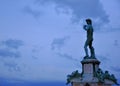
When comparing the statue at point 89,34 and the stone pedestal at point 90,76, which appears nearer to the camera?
the stone pedestal at point 90,76

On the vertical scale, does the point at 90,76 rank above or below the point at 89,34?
below

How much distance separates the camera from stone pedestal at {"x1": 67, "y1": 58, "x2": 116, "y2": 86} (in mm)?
29516

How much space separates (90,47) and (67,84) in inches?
153

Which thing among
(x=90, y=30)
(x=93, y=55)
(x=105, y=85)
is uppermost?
(x=90, y=30)

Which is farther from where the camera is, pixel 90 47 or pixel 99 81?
pixel 90 47

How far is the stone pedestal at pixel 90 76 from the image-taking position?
29516 millimetres

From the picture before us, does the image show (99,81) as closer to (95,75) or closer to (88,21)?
(95,75)

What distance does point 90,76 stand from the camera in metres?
29.9

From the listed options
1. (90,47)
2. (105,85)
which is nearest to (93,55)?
(90,47)

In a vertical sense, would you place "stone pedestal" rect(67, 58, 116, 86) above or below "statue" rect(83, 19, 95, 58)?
below

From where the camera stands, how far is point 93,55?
3084 centimetres

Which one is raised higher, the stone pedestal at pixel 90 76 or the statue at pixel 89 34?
the statue at pixel 89 34

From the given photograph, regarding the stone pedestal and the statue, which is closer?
the stone pedestal

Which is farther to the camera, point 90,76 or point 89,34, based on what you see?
point 89,34
